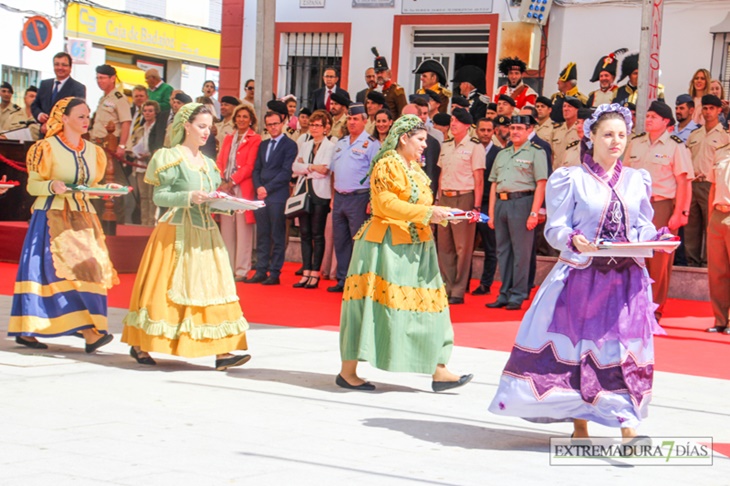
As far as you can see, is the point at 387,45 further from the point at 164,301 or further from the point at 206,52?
the point at 206,52

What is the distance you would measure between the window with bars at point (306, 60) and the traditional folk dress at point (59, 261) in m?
11.6

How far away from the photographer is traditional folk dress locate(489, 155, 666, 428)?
221 inches

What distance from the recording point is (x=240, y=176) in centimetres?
1360

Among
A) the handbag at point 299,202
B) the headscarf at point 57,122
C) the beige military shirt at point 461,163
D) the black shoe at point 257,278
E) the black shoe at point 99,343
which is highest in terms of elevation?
→ the headscarf at point 57,122

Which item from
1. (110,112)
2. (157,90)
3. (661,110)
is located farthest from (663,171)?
(157,90)

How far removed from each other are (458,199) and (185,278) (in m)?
5.37

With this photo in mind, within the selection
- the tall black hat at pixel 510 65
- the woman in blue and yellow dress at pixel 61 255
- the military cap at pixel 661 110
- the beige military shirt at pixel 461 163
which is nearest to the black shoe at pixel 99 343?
the woman in blue and yellow dress at pixel 61 255

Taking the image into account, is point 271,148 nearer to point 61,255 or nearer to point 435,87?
point 435,87

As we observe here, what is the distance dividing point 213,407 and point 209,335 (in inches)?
51.6

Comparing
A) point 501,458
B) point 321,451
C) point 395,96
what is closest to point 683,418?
point 501,458

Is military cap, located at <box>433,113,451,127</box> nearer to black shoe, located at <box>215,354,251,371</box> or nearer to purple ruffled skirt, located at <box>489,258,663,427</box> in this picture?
black shoe, located at <box>215,354,251,371</box>

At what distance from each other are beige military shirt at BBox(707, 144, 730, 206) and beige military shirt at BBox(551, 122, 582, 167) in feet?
7.65

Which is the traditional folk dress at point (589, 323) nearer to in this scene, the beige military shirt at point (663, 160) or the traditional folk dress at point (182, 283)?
the traditional folk dress at point (182, 283)

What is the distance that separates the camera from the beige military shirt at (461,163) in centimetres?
1248
